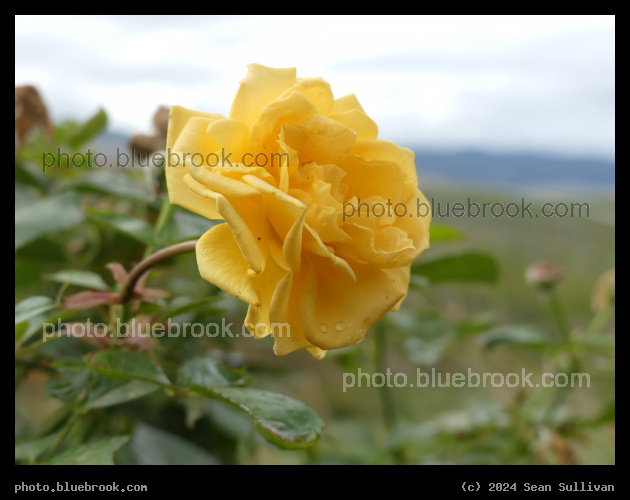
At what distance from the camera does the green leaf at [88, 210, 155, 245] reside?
1.71 feet

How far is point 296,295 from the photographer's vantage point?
0.39m

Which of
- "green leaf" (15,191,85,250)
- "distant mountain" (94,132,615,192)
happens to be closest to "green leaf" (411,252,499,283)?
"green leaf" (15,191,85,250)

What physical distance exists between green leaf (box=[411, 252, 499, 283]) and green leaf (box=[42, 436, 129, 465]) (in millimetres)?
472

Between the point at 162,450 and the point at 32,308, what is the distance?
331 mm

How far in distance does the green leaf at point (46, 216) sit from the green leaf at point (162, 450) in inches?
12.1

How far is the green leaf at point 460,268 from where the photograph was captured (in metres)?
0.79

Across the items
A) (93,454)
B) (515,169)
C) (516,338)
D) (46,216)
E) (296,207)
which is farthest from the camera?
(515,169)

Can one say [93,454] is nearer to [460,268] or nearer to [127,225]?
[127,225]

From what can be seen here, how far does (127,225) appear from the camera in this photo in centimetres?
54

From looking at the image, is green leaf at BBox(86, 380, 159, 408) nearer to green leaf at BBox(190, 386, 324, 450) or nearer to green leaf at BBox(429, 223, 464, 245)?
green leaf at BBox(190, 386, 324, 450)

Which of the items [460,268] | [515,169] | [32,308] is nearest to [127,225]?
[32,308]
